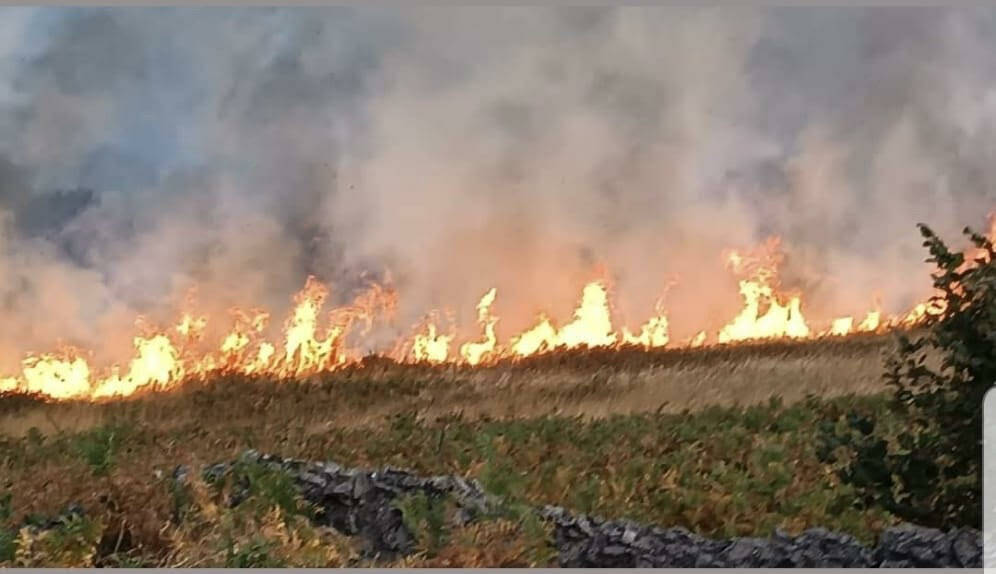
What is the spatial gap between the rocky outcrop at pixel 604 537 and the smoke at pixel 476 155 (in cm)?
46

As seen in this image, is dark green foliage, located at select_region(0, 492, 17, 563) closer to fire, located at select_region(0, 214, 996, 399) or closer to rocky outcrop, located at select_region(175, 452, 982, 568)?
fire, located at select_region(0, 214, 996, 399)

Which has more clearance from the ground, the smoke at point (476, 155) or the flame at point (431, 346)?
the smoke at point (476, 155)

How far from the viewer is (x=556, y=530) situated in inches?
113

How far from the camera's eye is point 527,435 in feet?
9.48

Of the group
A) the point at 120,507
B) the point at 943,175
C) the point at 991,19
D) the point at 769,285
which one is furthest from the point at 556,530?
the point at 991,19

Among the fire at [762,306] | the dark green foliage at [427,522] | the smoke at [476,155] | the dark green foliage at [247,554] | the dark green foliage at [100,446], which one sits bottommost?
the dark green foliage at [247,554]

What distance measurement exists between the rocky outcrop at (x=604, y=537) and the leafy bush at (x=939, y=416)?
90 millimetres

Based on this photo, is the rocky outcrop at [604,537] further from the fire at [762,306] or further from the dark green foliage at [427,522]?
the fire at [762,306]

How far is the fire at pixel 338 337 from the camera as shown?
9.52 feet

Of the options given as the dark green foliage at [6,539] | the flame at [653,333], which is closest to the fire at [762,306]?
the flame at [653,333]

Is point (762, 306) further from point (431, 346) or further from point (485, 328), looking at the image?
point (431, 346)

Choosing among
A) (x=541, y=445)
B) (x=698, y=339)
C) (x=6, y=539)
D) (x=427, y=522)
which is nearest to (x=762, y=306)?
(x=698, y=339)

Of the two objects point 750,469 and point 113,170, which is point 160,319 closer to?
point 113,170

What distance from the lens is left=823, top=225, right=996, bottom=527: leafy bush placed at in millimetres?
2818
